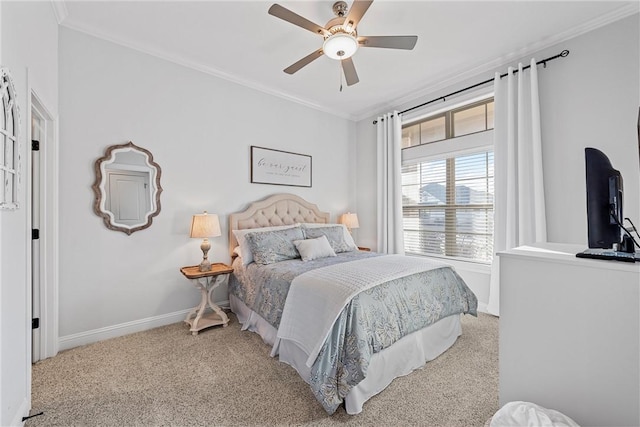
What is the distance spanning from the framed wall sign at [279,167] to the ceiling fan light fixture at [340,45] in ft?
5.84

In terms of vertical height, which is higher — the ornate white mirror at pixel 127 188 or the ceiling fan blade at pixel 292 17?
the ceiling fan blade at pixel 292 17

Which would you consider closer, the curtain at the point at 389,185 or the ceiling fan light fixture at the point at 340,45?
the ceiling fan light fixture at the point at 340,45

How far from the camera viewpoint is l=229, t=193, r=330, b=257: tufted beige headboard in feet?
11.3

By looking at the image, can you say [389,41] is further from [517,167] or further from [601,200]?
[517,167]

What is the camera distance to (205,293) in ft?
9.39

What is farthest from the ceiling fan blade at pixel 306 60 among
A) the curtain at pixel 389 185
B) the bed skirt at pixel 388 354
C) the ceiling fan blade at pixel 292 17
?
the bed skirt at pixel 388 354

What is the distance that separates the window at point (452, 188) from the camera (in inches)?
136

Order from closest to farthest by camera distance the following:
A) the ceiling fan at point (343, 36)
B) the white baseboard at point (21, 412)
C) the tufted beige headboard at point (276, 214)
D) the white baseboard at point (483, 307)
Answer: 1. the white baseboard at point (21, 412)
2. the ceiling fan at point (343, 36)
3. the white baseboard at point (483, 307)
4. the tufted beige headboard at point (276, 214)

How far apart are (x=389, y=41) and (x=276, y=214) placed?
2432mm

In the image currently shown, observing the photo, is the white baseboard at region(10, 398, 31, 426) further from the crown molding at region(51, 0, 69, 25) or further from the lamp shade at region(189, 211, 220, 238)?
the crown molding at region(51, 0, 69, 25)

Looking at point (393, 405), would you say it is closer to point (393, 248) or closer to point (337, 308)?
point (337, 308)

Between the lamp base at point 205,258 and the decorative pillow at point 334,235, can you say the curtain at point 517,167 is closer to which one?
the decorative pillow at point 334,235

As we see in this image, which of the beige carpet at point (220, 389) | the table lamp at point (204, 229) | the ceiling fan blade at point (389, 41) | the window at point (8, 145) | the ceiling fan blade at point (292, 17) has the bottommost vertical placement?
the beige carpet at point (220, 389)

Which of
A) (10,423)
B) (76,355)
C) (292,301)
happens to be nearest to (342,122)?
(292,301)
